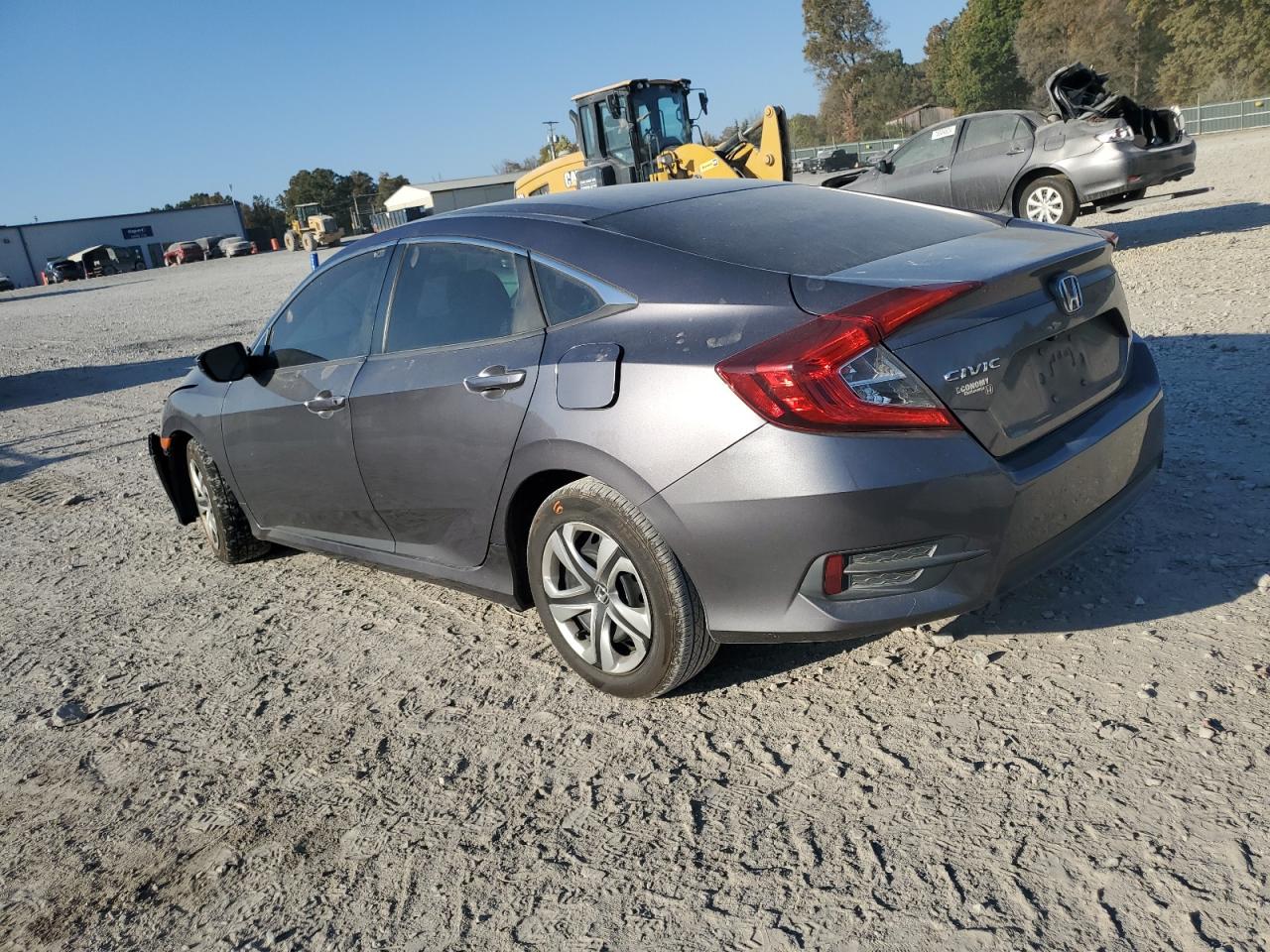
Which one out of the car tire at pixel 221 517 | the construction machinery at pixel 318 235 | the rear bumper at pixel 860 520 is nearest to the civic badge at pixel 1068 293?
the rear bumper at pixel 860 520

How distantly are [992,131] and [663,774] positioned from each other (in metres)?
11.7

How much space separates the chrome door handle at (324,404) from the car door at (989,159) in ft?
32.8

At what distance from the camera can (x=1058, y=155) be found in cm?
1171

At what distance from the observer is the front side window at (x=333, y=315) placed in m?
4.16

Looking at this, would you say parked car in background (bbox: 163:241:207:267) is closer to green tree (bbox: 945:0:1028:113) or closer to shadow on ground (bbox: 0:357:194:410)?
green tree (bbox: 945:0:1028:113)

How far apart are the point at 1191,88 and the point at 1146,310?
212 ft

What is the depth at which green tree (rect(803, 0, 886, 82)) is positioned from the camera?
8506 cm

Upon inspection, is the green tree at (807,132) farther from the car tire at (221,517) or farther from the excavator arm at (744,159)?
the car tire at (221,517)

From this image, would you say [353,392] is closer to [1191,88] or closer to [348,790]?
[348,790]

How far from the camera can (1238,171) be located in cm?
1969

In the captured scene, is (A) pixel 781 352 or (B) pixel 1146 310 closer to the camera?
(A) pixel 781 352

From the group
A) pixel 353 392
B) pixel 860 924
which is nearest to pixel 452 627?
pixel 353 392

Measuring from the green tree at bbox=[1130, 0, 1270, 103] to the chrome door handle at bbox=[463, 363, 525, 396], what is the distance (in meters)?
64.3

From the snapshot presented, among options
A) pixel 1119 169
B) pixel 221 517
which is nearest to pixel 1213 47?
pixel 1119 169
